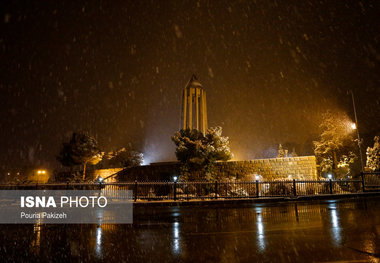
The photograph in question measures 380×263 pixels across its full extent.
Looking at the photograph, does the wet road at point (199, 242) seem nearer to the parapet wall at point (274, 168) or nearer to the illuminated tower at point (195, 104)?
the parapet wall at point (274, 168)

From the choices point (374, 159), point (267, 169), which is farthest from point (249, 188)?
point (374, 159)

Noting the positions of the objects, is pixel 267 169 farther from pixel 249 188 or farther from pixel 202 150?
pixel 249 188

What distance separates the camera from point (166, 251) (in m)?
4.45

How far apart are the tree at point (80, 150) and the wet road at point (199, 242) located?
30178mm

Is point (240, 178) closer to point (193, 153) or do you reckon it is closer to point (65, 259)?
point (193, 153)

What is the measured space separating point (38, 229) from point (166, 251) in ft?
14.4

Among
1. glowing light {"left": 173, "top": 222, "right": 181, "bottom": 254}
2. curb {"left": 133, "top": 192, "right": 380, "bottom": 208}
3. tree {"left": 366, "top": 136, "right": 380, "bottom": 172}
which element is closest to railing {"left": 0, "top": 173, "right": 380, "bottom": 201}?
curb {"left": 133, "top": 192, "right": 380, "bottom": 208}

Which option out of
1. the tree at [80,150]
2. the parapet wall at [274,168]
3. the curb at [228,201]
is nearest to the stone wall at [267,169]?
the parapet wall at [274,168]

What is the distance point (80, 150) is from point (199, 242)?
112 feet

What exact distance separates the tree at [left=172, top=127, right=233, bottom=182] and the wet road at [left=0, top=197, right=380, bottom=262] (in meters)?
14.8

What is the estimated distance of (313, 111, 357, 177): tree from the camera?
2697cm

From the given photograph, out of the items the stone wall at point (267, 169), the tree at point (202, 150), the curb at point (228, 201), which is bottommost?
the curb at point (228, 201)

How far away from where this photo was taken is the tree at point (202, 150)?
21984 mm

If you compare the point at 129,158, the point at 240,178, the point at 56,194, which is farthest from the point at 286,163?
the point at 129,158
